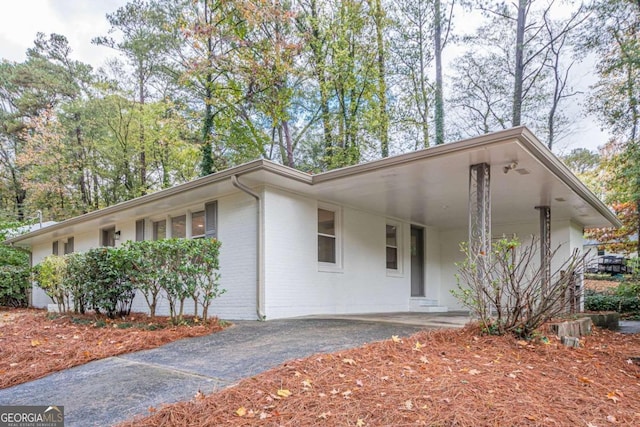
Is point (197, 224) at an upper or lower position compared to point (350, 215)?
lower

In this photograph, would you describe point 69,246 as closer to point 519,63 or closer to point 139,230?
point 139,230

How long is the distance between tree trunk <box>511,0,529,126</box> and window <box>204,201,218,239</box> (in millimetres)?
12077

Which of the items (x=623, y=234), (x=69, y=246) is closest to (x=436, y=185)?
(x=69, y=246)

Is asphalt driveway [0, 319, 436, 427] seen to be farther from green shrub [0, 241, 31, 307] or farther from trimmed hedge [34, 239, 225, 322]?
green shrub [0, 241, 31, 307]

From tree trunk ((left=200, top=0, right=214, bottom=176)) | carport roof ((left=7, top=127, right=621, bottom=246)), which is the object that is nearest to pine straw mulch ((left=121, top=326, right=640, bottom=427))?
carport roof ((left=7, top=127, right=621, bottom=246))

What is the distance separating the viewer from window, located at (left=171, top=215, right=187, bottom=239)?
8773 millimetres

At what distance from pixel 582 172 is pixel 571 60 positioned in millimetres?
7049

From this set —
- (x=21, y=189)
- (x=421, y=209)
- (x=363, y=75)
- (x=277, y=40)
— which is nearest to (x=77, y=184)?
(x=21, y=189)

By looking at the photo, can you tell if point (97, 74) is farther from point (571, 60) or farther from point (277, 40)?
point (571, 60)

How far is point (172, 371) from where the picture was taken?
3.58 m

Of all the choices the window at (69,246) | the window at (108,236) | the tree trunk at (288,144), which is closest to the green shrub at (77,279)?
the window at (108,236)

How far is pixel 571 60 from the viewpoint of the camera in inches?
595

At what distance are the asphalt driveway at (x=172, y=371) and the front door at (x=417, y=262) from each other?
19.0ft

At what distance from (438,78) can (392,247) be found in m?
8.76
